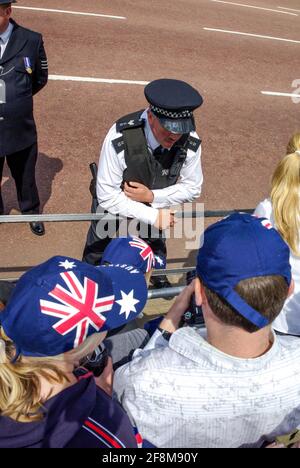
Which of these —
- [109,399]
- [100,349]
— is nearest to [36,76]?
[100,349]

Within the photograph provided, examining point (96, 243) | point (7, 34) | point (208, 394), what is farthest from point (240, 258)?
point (7, 34)

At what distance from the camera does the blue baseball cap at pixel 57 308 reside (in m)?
1.75


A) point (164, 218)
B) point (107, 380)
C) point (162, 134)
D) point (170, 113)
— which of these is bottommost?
point (164, 218)

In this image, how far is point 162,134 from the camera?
334 centimetres

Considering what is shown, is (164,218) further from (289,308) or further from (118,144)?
(289,308)

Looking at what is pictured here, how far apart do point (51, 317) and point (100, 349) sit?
1.78 ft

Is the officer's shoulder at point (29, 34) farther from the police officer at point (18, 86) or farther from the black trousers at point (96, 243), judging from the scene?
the black trousers at point (96, 243)

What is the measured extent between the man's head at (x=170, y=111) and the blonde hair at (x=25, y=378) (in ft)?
6.03

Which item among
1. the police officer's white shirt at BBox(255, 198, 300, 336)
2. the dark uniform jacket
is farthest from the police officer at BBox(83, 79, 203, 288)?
the dark uniform jacket

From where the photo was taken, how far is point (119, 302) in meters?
2.21

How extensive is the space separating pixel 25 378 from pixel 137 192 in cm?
200

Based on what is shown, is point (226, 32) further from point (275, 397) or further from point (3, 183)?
point (275, 397)

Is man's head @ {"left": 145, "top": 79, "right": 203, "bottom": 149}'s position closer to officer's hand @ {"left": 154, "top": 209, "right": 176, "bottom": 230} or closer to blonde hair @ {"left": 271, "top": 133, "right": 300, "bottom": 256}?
officer's hand @ {"left": 154, "top": 209, "right": 176, "bottom": 230}

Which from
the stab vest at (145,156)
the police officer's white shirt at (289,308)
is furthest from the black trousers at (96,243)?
the police officer's white shirt at (289,308)
